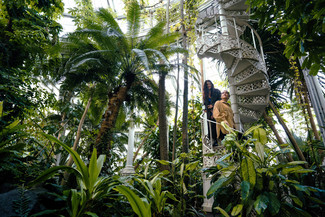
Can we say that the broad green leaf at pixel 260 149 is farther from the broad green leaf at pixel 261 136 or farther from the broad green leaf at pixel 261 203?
the broad green leaf at pixel 261 203

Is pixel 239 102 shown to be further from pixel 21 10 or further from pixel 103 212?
pixel 21 10

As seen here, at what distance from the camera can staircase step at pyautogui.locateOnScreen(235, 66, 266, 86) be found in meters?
4.54

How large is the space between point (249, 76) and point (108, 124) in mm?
3594

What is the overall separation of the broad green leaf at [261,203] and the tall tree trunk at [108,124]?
3.02 meters

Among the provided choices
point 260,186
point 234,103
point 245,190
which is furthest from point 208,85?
point 245,190

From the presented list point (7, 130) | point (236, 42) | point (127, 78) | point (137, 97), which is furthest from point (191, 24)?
point (7, 130)

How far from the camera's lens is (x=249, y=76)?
4.62 m

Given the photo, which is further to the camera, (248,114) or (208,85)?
(208,85)

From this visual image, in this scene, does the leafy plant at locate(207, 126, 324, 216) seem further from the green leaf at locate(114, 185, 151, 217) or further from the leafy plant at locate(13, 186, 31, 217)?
the leafy plant at locate(13, 186, 31, 217)

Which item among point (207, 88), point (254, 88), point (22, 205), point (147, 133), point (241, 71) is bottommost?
point (22, 205)

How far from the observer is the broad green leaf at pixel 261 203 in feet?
4.93

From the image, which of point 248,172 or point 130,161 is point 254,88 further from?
point 130,161

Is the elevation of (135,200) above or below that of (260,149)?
below

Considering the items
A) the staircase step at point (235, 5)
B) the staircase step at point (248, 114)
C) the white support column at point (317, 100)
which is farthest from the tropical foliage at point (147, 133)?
the staircase step at point (235, 5)
